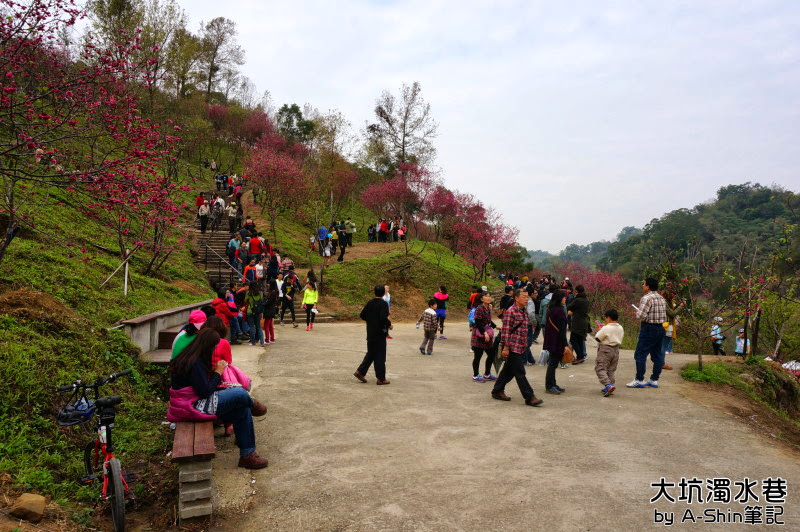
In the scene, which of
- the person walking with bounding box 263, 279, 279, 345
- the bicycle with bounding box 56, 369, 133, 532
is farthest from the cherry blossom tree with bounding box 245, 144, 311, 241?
the bicycle with bounding box 56, 369, 133, 532

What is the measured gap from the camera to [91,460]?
13.6ft

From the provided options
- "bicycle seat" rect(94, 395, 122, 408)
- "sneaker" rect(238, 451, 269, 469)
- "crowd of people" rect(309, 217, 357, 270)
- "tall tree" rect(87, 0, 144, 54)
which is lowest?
"sneaker" rect(238, 451, 269, 469)

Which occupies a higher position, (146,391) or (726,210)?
(726,210)

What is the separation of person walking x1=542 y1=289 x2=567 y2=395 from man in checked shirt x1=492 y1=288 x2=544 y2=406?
0.75m

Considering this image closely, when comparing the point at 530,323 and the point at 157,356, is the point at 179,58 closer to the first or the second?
the point at 157,356

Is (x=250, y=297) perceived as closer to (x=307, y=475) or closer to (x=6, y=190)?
(x=6, y=190)

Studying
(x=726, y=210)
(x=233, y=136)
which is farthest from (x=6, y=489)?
(x=726, y=210)

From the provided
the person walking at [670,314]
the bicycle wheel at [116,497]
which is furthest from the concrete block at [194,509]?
the person walking at [670,314]

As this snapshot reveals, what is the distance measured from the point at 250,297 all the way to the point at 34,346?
619 cm

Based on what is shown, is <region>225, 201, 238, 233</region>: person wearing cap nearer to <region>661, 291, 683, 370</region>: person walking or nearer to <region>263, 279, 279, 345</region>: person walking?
<region>263, 279, 279, 345</region>: person walking

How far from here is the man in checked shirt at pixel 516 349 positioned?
6.86 metres

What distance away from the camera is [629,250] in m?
76.2

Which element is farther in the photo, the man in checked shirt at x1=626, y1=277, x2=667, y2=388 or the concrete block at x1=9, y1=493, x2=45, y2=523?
the man in checked shirt at x1=626, y1=277, x2=667, y2=388

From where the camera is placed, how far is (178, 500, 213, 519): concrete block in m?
3.53
